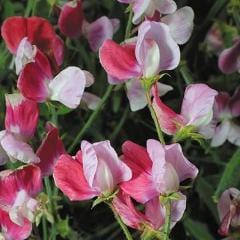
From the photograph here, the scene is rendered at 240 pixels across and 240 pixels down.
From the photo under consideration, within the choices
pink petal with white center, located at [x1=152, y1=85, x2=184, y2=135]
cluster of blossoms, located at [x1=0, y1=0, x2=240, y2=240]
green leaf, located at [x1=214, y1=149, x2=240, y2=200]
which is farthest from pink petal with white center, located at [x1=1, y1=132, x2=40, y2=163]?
green leaf, located at [x1=214, y1=149, x2=240, y2=200]

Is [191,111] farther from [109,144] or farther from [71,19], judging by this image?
[71,19]

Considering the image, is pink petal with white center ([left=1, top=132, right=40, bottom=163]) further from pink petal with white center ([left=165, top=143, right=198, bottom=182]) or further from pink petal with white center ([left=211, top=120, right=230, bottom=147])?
pink petal with white center ([left=211, top=120, right=230, bottom=147])

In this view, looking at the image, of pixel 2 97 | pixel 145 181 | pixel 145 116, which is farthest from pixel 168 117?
pixel 145 116

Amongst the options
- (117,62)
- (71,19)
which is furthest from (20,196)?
(71,19)

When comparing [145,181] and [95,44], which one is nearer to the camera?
[145,181]

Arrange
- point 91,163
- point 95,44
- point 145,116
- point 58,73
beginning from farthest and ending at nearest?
point 145,116 → point 95,44 → point 58,73 → point 91,163

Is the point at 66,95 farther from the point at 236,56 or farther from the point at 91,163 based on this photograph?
the point at 236,56
